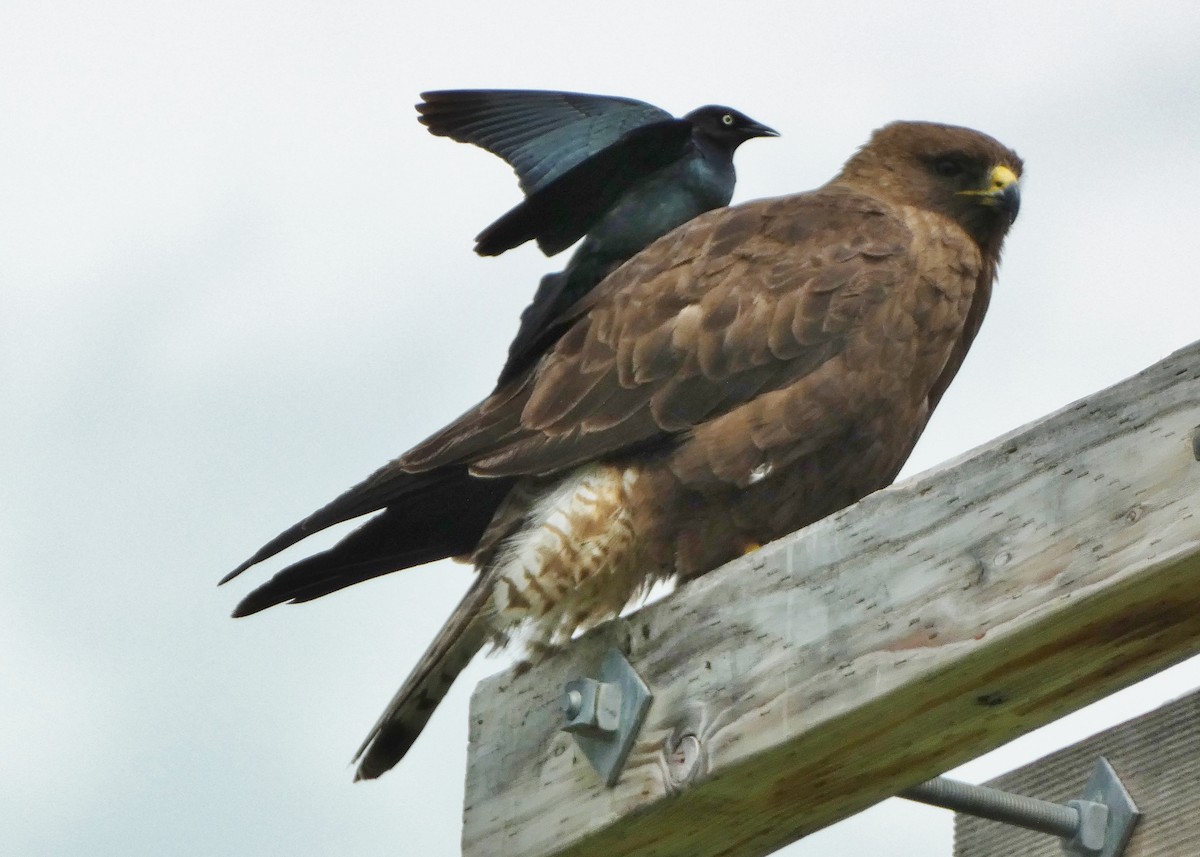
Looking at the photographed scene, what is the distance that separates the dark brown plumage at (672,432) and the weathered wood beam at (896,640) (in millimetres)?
630

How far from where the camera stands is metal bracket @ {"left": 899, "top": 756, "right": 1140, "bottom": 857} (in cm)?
205

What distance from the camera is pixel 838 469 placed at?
3.23m

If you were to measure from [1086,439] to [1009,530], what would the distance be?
0.13 meters

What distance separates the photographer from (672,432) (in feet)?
10.2

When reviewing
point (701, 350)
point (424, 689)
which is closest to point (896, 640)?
point (424, 689)

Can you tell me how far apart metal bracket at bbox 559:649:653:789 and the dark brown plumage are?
0.55 m

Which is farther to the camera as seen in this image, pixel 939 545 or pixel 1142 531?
pixel 939 545

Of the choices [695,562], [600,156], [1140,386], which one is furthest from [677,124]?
[1140,386]

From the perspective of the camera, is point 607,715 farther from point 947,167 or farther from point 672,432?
point 947,167

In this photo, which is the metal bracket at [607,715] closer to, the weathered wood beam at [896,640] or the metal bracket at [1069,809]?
the weathered wood beam at [896,640]

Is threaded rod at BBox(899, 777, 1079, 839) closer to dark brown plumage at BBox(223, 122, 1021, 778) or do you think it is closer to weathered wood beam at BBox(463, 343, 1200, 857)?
weathered wood beam at BBox(463, 343, 1200, 857)

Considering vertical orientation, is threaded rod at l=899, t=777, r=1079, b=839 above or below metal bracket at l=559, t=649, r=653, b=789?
below

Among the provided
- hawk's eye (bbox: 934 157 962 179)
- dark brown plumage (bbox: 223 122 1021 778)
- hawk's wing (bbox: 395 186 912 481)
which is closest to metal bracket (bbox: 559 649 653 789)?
dark brown plumage (bbox: 223 122 1021 778)

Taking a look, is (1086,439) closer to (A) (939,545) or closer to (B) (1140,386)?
(B) (1140,386)
